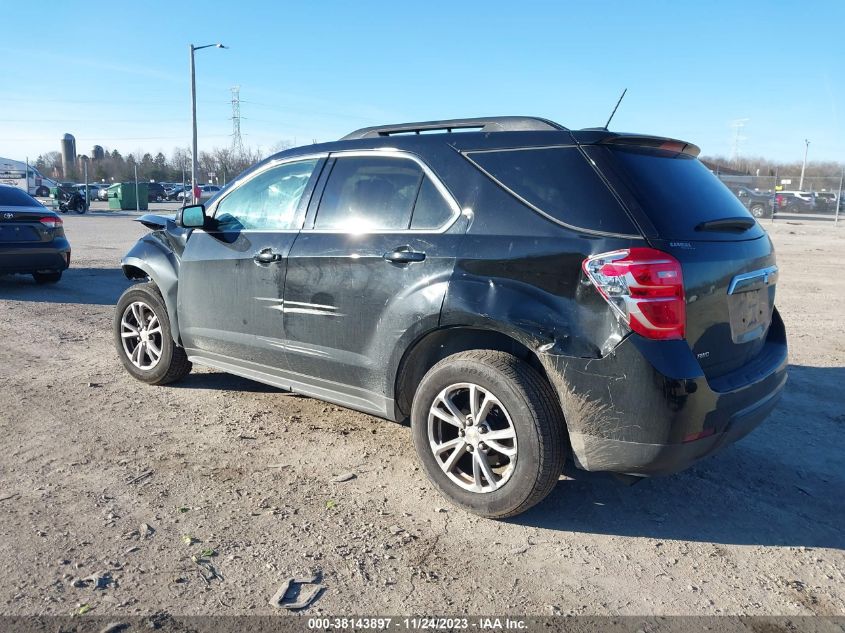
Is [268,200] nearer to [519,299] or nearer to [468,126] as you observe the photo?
[468,126]

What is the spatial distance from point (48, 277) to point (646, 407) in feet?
34.4

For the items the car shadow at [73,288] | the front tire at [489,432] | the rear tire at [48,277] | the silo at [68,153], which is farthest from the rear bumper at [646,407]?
the silo at [68,153]

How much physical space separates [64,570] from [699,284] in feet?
9.93

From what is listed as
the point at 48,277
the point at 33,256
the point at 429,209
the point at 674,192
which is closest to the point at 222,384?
the point at 429,209

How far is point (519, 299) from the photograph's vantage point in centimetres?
327

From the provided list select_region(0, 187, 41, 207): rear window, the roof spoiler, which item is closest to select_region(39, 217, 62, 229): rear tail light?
select_region(0, 187, 41, 207): rear window

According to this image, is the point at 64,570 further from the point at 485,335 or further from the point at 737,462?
the point at 737,462

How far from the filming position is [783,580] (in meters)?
3.02

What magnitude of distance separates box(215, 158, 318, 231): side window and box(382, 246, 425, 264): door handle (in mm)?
945

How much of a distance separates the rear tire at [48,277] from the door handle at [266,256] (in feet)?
25.6

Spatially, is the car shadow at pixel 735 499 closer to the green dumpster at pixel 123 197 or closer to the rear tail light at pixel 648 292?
the rear tail light at pixel 648 292

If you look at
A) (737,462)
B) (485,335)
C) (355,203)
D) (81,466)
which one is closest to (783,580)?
(737,462)

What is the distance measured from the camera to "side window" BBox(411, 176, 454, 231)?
12.1 ft

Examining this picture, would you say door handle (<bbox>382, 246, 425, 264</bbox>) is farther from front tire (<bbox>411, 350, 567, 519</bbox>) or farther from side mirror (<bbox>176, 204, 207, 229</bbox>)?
side mirror (<bbox>176, 204, 207, 229</bbox>)
